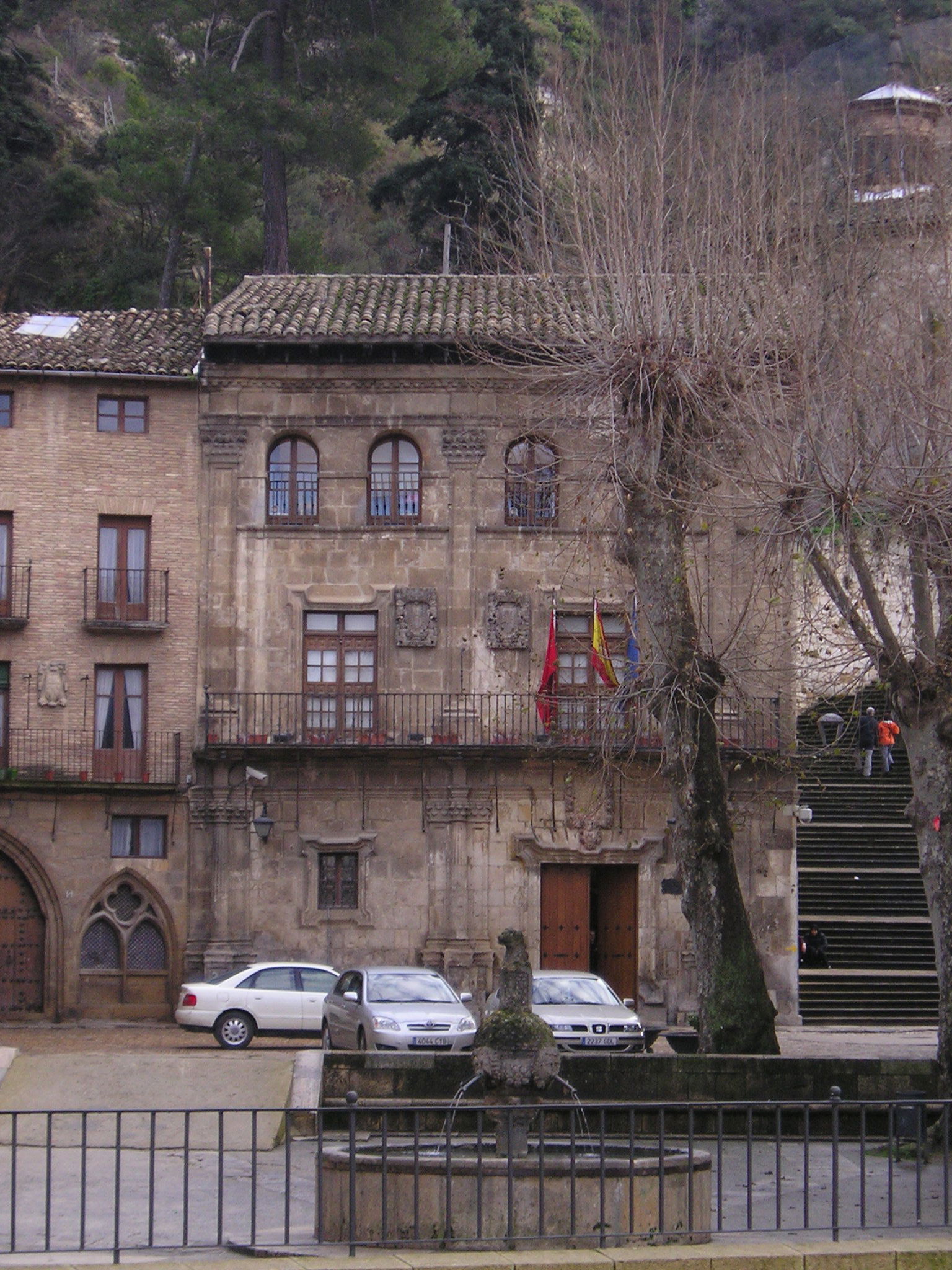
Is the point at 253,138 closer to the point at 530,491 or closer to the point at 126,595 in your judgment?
the point at 530,491

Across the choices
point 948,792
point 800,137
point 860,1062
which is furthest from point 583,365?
point 860,1062

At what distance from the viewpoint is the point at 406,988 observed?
23391 millimetres

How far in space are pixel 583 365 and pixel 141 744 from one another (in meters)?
13.4

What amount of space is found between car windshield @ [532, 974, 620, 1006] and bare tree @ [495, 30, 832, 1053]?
11.8 feet

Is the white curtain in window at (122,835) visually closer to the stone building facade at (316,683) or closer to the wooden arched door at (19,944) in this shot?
the stone building facade at (316,683)

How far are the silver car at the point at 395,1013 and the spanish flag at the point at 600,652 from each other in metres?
6.61

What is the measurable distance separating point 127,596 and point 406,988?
11531mm

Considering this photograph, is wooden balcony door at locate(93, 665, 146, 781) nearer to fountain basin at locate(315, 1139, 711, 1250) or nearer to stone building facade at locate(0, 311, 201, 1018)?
stone building facade at locate(0, 311, 201, 1018)

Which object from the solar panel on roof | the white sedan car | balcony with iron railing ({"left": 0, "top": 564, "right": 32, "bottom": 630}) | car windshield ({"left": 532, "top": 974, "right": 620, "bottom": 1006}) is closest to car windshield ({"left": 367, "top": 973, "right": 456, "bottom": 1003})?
car windshield ({"left": 532, "top": 974, "right": 620, "bottom": 1006})

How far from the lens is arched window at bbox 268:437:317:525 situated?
32.3 m

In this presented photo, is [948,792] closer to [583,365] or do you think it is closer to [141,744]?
[583,365]

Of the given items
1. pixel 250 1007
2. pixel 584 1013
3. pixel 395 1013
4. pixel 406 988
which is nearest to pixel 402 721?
pixel 250 1007

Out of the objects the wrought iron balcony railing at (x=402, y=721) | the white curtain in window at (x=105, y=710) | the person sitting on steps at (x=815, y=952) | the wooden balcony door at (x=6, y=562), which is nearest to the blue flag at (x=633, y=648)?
the wrought iron balcony railing at (x=402, y=721)

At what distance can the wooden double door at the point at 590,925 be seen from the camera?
31406 millimetres
